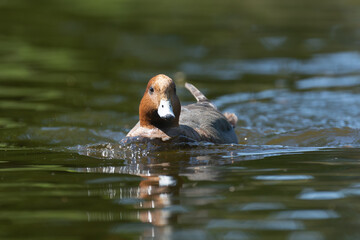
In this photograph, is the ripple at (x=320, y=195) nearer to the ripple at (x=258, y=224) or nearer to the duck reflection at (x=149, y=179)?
the ripple at (x=258, y=224)

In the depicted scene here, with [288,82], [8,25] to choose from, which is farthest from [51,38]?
[288,82]

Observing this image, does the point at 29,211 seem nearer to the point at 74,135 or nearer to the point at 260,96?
the point at 74,135

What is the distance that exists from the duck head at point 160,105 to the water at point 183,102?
0.29 metres

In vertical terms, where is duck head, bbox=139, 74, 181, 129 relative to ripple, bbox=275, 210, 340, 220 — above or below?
above

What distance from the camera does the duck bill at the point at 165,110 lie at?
6078 millimetres

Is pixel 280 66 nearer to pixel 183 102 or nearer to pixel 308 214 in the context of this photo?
pixel 183 102

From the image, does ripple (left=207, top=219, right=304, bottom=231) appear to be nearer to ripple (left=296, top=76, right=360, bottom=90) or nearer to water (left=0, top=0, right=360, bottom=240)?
water (left=0, top=0, right=360, bottom=240)

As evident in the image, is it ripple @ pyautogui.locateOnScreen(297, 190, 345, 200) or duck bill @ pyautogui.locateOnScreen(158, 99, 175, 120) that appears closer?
ripple @ pyautogui.locateOnScreen(297, 190, 345, 200)

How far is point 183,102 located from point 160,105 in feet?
16.1

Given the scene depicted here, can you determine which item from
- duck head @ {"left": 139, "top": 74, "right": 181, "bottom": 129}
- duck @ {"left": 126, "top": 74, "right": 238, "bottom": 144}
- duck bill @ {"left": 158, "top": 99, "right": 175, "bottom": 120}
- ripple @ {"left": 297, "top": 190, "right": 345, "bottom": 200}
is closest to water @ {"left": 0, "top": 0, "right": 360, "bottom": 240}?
ripple @ {"left": 297, "top": 190, "right": 345, "bottom": 200}

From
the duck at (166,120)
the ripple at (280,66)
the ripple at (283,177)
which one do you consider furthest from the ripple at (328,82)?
the ripple at (283,177)


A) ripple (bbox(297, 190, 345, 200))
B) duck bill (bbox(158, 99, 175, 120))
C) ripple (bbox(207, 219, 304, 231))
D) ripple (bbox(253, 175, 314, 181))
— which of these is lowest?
ripple (bbox(207, 219, 304, 231))

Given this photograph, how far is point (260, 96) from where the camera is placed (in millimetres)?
11438

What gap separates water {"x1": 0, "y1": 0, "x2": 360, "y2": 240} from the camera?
4152 millimetres
